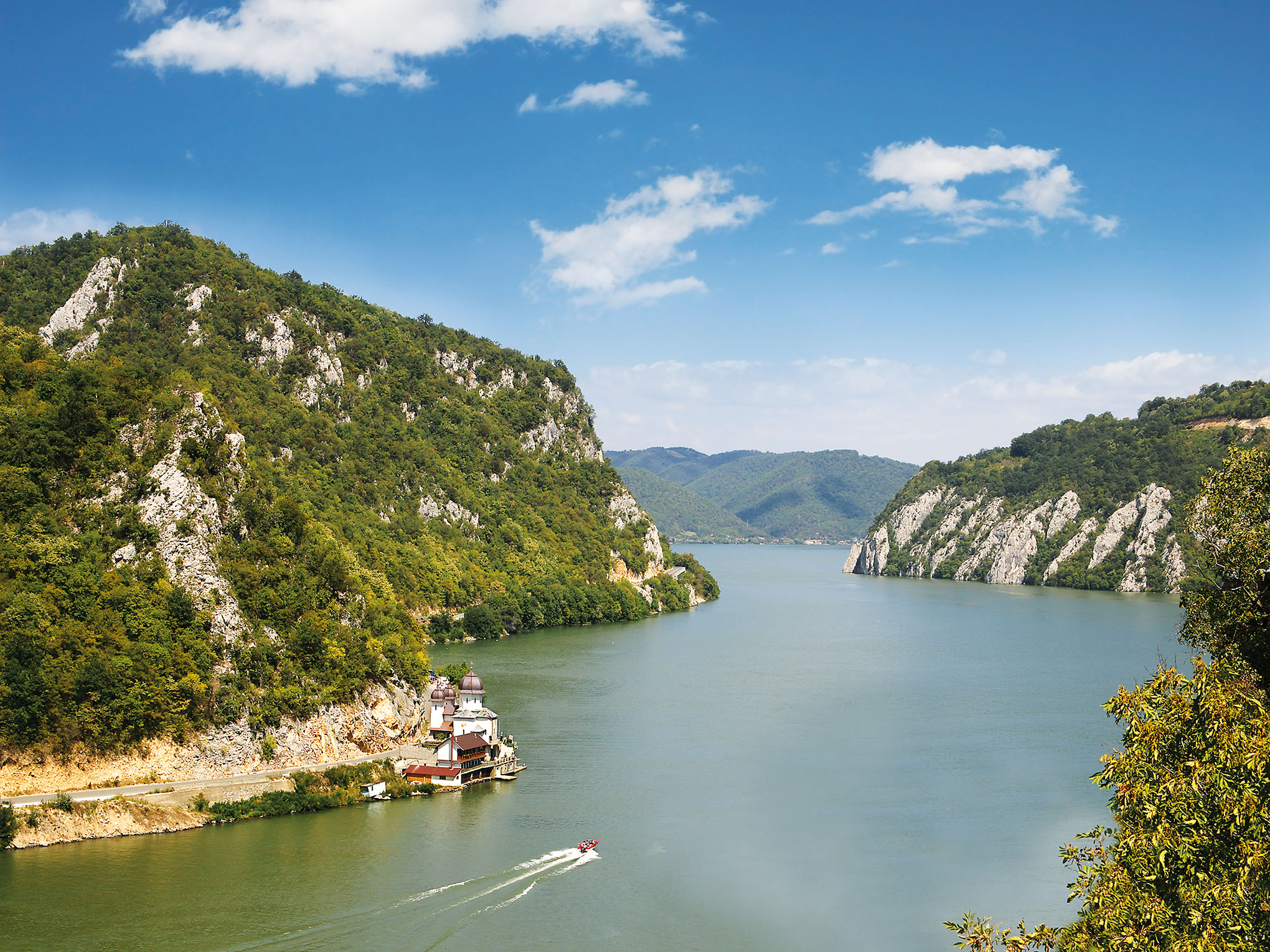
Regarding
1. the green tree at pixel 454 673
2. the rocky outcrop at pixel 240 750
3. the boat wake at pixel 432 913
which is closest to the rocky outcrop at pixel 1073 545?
the green tree at pixel 454 673

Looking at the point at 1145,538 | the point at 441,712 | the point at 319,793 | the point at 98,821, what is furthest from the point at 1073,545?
the point at 98,821

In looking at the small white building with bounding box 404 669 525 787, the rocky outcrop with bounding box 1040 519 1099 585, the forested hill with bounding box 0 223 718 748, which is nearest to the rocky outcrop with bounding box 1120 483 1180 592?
the rocky outcrop with bounding box 1040 519 1099 585

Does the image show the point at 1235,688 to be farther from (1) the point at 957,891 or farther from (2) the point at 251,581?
(2) the point at 251,581

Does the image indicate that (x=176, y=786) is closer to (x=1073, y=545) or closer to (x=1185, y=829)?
(x=1185, y=829)

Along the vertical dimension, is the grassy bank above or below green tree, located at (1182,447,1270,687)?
below

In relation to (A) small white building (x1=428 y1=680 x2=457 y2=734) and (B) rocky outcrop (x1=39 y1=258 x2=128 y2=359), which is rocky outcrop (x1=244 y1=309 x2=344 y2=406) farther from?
(A) small white building (x1=428 y1=680 x2=457 y2=734)

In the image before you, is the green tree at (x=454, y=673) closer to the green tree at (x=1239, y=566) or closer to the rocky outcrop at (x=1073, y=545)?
the green tree at (x=1239, y=566)
